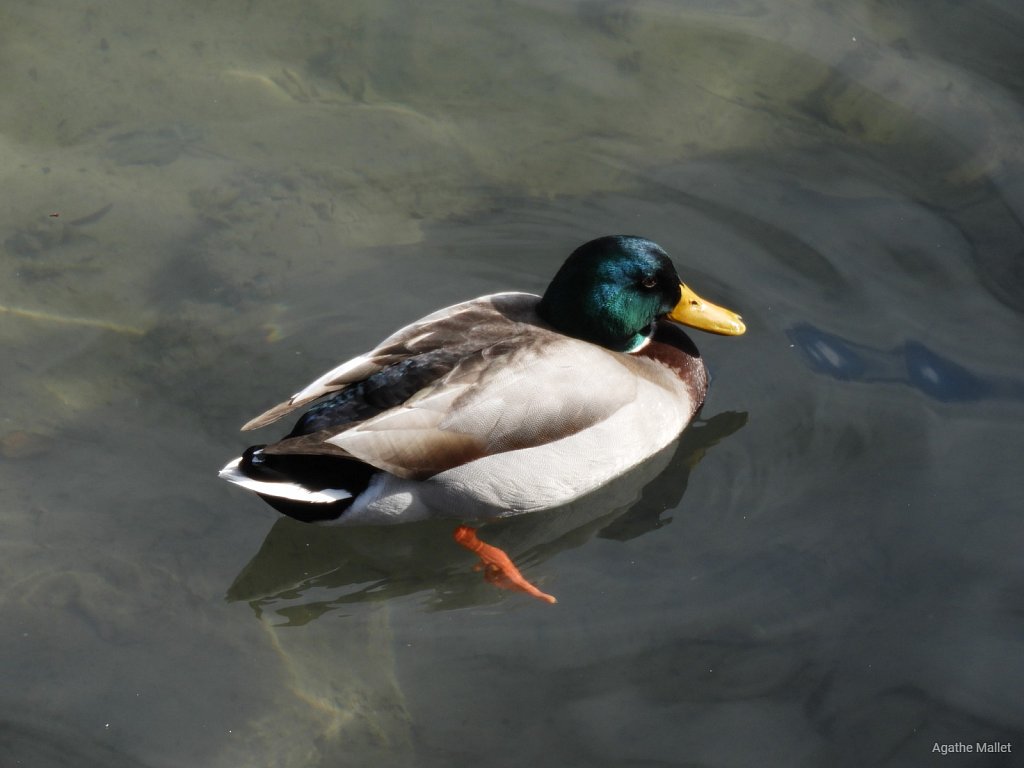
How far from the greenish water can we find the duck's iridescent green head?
70 cm

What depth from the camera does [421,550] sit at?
6141 mm

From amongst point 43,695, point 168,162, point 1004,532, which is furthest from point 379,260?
point 1004,532

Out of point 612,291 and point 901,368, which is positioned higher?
point 612,291

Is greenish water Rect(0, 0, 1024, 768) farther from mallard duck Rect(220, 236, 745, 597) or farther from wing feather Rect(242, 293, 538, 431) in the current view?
wing feather Rect(242, 293, 538, 431)

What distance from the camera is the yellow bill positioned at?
21.7 ft

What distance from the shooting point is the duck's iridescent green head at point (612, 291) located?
6.29 meters

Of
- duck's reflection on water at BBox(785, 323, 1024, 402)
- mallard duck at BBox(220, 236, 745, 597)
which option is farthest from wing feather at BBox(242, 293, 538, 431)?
duck's reflection on water at BBox(785, 323, 1024, 402)

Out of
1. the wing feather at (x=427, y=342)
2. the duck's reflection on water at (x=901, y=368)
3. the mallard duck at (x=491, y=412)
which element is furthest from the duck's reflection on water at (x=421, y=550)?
the duck's reflection on water at (x=901, y=368)

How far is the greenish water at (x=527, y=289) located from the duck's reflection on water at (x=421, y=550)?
17 millimetres

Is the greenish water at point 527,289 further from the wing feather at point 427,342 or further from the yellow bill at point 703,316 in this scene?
the wing feather at point 427,342

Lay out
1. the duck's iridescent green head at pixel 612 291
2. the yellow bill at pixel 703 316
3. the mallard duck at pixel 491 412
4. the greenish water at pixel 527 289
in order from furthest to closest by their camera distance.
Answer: the yellow bill at pixel 703 316
the duck's iridescent green head at pixel 612 291
the mallard duck at pixel 491 412
the greenish water at pixel 527 289

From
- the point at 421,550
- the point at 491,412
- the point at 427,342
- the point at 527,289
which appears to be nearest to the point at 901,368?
the point at 527,289

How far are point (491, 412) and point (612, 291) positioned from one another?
964mm

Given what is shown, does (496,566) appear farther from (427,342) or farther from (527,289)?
(527,289)
